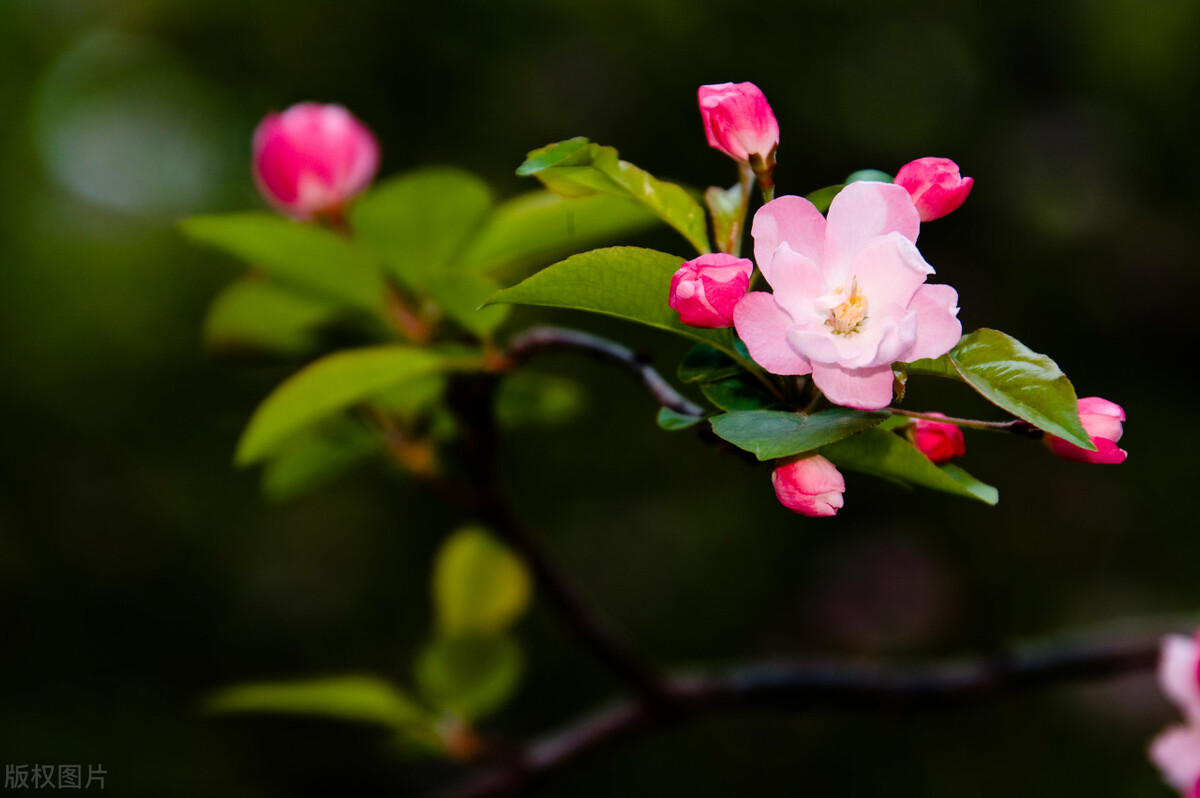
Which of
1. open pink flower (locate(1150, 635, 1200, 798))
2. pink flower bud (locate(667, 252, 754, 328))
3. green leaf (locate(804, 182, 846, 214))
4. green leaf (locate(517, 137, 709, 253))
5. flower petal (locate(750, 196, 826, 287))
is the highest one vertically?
green leaf (locate(517, 137, 709, 253))

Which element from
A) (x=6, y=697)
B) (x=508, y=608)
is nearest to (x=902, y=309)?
(x=508, y=608)

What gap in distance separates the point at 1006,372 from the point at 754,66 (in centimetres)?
127

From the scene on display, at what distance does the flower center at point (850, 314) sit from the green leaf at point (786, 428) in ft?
0.11

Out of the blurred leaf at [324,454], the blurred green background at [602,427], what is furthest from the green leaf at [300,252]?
the blurred green background at [602,427]

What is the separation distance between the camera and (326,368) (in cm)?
58

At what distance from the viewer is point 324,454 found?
83 cm

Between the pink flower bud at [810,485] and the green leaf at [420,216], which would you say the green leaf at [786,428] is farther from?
the green leaf at [420,216]

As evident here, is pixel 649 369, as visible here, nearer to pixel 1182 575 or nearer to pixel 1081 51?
pixel 1081 51

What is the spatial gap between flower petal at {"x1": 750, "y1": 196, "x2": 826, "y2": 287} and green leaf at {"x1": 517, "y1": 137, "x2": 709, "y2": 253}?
0.16 ft

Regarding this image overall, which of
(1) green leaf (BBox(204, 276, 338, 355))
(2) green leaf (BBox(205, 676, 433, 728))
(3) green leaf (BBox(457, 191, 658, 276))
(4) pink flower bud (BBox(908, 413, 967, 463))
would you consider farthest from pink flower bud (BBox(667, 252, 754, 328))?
(2) green leaf (BBox(205, 676, 433, 728))

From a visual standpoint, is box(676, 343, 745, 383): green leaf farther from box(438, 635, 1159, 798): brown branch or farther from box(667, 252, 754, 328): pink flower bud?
box(438, 635, 1159, 798): brown branch

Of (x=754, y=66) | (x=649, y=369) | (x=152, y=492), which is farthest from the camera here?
(x=152, y=492)

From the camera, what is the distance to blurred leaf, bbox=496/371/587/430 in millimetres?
824

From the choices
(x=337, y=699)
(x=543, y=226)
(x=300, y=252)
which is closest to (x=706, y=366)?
(x=543, y=226)
